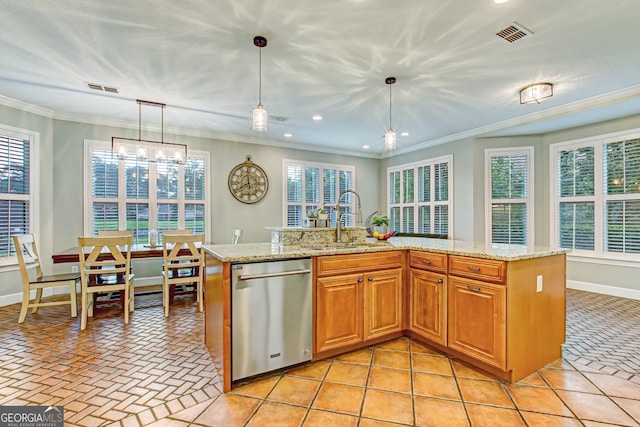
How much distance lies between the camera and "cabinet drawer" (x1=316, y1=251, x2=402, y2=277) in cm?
253

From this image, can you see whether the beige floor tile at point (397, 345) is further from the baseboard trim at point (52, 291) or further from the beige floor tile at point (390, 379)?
the baseboard trim at point (52, 291)

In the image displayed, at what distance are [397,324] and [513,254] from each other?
4.08 ft

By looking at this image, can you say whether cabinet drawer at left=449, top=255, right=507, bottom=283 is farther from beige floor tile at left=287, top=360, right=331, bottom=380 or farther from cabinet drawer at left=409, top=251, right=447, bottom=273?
beige floor tile at left=287, top=360, right=331, bottom=380

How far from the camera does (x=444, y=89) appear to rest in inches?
148

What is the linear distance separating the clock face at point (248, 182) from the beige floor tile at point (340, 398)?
14.3 feet

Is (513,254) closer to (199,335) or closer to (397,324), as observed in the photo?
(397,324)

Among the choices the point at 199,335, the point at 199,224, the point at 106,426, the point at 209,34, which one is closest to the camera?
the point at 106,426

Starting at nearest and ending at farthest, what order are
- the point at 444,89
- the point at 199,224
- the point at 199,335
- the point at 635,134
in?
the point at 199,335, the point at 444,89, the point at 635,134, the point at 199,224

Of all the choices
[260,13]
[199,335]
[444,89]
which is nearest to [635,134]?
[444,89]

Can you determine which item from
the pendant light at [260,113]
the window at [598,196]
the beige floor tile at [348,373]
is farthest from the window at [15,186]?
the window at [598,196]

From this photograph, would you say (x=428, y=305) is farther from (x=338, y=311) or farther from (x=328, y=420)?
(x=328, y=420)

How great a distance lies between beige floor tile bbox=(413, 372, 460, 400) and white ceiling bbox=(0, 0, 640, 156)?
2.77m

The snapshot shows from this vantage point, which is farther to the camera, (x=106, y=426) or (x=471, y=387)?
(x=471, y=387)

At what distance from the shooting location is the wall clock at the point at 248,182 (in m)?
5.90
